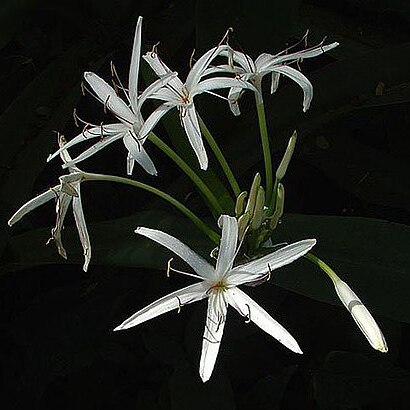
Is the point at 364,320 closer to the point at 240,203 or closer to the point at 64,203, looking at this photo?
the point at 240,203

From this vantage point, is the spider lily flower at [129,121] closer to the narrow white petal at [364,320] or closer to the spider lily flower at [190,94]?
the spider lily flower at [190,94]

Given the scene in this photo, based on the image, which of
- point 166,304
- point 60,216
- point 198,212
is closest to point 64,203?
point 60,216

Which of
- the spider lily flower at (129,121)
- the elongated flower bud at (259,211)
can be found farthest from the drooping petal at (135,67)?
the elongated flower bud at (259,211)

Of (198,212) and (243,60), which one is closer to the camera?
(243,60)

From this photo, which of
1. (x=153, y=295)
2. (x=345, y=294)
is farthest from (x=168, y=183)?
(x=345, y=294)

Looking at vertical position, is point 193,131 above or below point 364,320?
above

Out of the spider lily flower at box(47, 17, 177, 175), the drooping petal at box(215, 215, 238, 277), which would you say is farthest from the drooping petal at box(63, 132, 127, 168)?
the drooping petal at box(215, 215, 238, 277)

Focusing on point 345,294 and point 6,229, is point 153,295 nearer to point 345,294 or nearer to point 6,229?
point 6,229
